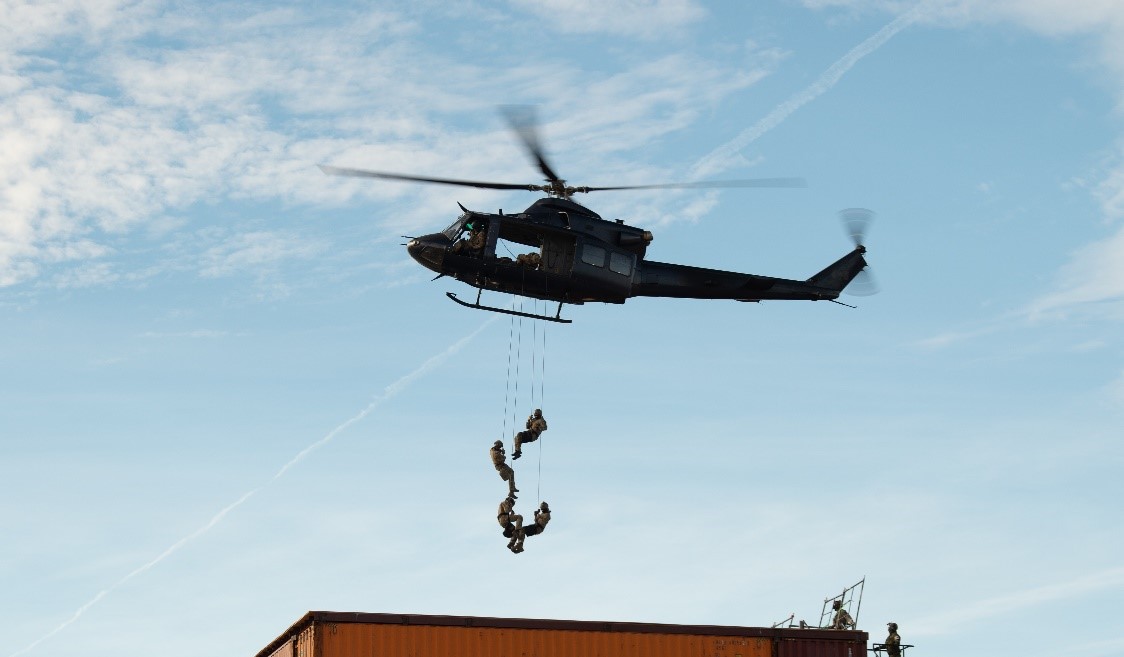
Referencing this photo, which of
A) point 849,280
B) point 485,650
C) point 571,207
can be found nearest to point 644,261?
point 571,207

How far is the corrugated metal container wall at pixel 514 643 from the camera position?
28359 mm

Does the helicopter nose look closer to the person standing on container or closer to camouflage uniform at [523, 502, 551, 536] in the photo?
camouflage uniform at [523, 502, 551, 536]

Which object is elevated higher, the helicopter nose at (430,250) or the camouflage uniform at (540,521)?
the helicopter nose at (430,250)

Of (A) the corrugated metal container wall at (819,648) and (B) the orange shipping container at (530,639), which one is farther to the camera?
(A) the corrugated metal container wall at (819,648)

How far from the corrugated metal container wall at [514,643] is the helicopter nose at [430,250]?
25.1ft

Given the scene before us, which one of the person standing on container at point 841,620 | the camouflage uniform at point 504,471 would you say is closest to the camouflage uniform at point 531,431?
the camouflage uniform at point 504,471

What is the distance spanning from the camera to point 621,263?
32.4 m

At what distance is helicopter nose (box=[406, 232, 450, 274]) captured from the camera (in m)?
30.8

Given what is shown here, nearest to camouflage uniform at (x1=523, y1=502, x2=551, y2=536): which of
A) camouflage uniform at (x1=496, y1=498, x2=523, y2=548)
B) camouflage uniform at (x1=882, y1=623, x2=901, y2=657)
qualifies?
camouflage uniform at (x1=496, y1=498, x2=523, y2=548)

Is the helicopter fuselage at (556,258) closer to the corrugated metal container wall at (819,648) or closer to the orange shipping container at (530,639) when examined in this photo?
the orange shipping container at (530,639)

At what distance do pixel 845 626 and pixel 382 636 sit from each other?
1152 cm

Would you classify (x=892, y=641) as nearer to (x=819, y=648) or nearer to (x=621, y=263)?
(x=819, y=648)

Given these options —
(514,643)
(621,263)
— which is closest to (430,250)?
(621,263)

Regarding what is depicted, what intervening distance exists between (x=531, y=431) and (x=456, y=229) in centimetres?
462
